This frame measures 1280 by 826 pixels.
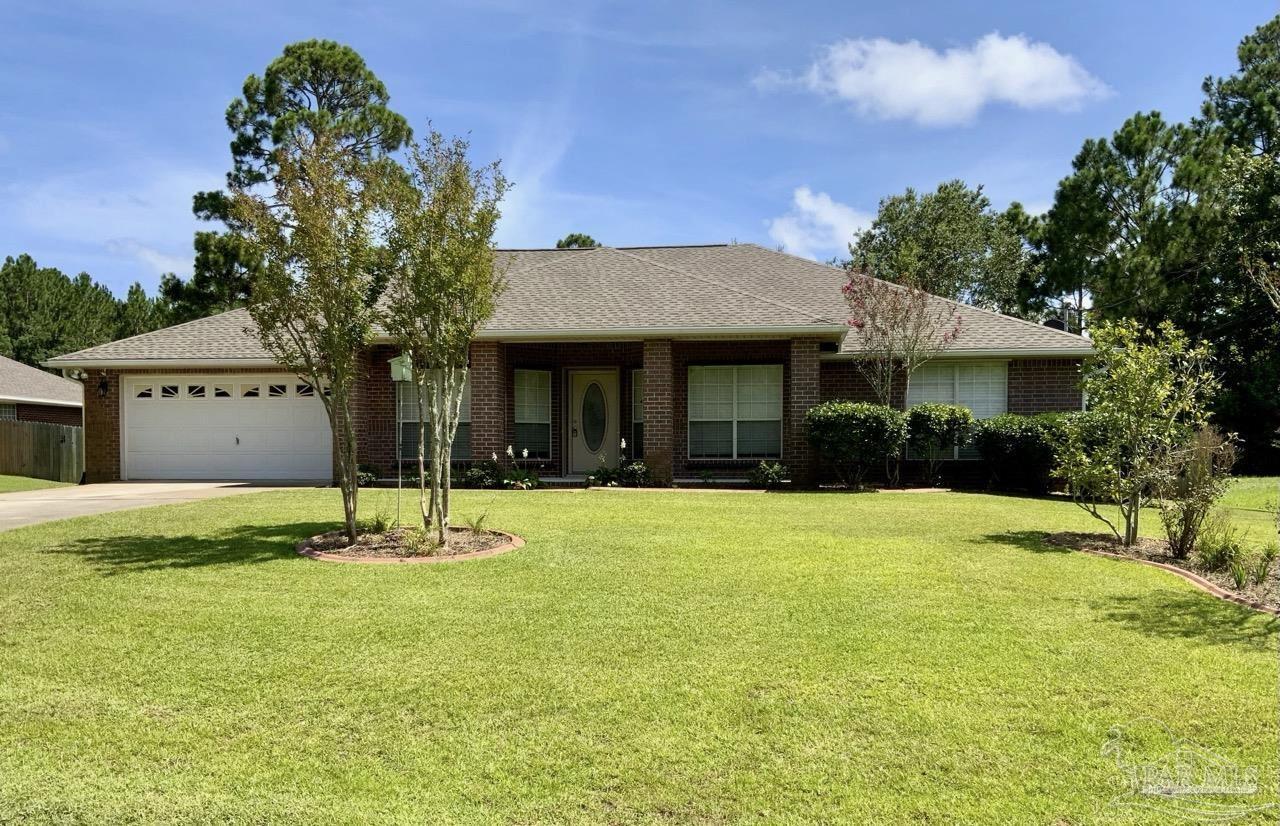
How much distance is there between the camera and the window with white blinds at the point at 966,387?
55.0 ft

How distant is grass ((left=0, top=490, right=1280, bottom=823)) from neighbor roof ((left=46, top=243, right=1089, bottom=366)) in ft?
→ 25.5

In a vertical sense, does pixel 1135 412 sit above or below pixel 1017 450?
above

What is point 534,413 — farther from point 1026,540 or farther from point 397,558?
point 1026,540

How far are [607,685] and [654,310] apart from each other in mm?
12402

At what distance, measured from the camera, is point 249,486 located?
637 inches

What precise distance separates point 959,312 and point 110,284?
46384mm

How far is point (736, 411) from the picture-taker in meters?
16.8

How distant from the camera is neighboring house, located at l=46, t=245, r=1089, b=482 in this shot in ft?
52.1

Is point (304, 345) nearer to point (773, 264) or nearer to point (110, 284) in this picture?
point (773, 264)

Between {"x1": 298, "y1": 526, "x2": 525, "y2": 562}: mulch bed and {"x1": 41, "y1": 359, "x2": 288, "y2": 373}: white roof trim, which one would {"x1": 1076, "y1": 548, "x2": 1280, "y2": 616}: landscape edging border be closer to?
{"x1": 298, "y1": 526, "x2": 525, "y2": 562}: mulch bed

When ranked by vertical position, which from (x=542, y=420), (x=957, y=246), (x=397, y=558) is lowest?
(x=397, y=558)

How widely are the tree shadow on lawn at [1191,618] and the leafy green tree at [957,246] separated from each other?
102 feet

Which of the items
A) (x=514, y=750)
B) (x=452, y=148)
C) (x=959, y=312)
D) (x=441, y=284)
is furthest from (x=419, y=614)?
(x=959, y=312)

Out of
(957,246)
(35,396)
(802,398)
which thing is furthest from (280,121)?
(957,246)
